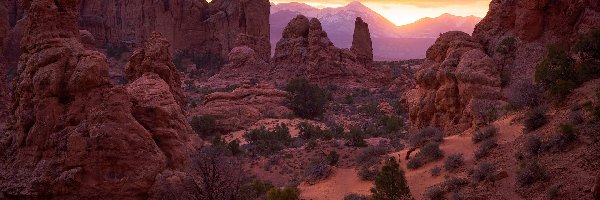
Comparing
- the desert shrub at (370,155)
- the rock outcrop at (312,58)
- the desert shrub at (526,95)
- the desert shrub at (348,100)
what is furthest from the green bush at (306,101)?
the desert shrub at (526,95)

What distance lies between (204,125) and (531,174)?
2197 cm

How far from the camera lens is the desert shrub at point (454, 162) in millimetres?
13188

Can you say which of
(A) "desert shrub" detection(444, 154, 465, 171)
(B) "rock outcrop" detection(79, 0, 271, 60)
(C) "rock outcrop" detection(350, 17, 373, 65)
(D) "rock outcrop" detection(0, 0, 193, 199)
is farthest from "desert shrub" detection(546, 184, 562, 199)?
(B) "rock outcrop" detection(79, 0, 271, 60)

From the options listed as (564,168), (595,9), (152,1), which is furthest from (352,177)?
(152,1)

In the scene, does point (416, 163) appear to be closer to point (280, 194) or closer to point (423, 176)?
point (423, 176)

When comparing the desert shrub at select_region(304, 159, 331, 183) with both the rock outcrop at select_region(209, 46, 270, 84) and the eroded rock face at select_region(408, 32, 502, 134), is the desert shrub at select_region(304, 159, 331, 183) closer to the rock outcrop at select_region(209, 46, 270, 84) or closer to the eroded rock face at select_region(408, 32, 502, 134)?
the eroded rock face at select_region(408, 32, 502, 134)

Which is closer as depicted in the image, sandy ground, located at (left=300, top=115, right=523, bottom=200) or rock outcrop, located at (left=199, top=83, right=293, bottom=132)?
sandy ground, located at (left=300, top=115, right=523, bottom=200)

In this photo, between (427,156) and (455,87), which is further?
(455,87)

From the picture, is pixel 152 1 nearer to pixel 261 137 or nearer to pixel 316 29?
pixel 316 29

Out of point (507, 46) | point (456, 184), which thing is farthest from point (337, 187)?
point (507, 46)

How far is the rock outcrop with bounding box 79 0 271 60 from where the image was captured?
71.9m

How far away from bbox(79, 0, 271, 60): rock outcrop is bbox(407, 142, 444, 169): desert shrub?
57.1m

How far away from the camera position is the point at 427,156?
1477cm

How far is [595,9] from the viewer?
15.3m
